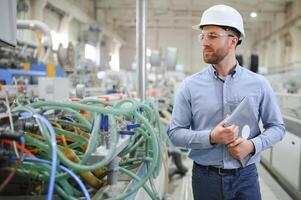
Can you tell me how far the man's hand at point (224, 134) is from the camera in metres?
1.21

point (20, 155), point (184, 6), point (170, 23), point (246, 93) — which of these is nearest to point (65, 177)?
point (20, 155)

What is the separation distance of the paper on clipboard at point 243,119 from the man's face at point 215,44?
23 cm

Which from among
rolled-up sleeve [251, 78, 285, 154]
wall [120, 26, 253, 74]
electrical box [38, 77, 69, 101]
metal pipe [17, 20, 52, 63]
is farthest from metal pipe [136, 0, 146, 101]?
wall [120, 26, 253, 74]

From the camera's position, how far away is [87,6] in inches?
371

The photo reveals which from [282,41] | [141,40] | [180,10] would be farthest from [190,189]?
[282,41]

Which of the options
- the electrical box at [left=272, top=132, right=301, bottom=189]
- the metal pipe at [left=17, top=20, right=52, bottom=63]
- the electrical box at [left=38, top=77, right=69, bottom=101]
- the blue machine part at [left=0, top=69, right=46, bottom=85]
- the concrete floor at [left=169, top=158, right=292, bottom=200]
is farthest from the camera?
the metal pipe at [left=17, top=20, right=52, bottom=63]

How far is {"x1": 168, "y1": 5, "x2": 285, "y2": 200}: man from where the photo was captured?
1.38 m

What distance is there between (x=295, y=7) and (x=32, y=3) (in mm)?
6953

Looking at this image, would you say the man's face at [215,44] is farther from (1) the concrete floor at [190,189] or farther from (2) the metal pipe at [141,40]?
(1) the concrete floor at [190,189]

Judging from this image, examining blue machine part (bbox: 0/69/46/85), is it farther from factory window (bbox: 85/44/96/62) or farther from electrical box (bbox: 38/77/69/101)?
factory window (bbox: 85/44/96/62)

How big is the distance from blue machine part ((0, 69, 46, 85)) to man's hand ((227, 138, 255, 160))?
330cm

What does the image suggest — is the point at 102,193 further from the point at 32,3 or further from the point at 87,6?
the point at 87,6

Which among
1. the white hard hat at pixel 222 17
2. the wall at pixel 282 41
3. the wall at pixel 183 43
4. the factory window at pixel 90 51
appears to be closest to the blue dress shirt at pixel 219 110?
the white hard hat at pixel 222 17

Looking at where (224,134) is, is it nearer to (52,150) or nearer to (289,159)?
(52,150)
